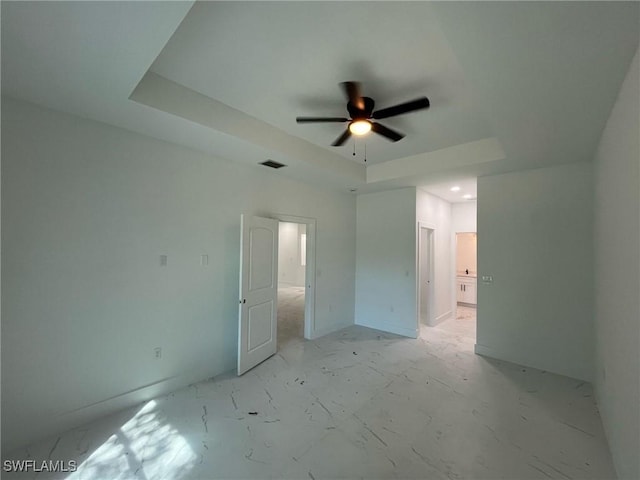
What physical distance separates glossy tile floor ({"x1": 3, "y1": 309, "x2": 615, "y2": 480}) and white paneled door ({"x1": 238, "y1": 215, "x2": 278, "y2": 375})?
0.29 m

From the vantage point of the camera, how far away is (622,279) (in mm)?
1775

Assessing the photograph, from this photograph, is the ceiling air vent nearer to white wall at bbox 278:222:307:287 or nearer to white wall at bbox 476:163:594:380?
white wall at bbox 476:163:594:380

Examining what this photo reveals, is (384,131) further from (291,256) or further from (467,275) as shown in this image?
(291,256)

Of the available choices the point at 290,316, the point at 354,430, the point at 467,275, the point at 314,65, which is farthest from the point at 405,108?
the point at 467,275

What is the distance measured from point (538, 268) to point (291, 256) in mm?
8376

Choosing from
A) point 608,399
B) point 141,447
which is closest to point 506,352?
point 608,399

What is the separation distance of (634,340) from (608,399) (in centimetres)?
116

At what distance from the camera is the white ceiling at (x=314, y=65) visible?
4.38 feet

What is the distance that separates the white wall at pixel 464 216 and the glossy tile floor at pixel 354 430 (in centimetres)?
316

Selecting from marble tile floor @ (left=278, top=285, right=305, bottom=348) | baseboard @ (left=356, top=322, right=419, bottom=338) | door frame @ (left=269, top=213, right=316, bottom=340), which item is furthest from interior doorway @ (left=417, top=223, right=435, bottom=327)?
marble tile floor @ (left=278, top=285, right=305, bottom=348)

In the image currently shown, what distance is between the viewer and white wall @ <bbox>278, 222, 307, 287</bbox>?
1064 cm

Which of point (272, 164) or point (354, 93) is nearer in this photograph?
point (354, 93)

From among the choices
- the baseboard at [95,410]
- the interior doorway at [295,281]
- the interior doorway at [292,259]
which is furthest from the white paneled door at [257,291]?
the interior doorway at [292,259]

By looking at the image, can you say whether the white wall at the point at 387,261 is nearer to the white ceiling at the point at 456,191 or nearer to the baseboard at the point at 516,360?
the white ceiling at the point at 456,191
